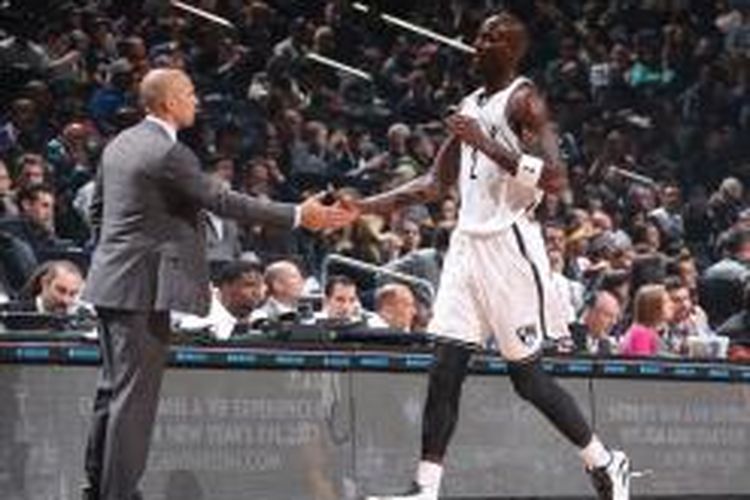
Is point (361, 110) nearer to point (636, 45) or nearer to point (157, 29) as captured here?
point (157, 29)

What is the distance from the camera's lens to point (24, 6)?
18594 millimetres

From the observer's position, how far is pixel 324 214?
8.63 metres

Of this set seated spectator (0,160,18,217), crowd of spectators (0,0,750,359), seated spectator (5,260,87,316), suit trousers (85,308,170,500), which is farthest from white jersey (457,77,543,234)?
seated spectator (0,160,18,217)

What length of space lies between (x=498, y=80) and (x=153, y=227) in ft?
5.32

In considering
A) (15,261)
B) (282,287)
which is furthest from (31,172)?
(282,287)

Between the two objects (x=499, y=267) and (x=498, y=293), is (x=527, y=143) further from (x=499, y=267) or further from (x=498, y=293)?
(x=498, y=293)

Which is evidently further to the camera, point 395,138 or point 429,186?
point 395,138

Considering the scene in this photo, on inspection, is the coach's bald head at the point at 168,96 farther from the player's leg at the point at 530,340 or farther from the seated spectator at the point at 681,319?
the seated spectator at the point at 681,319

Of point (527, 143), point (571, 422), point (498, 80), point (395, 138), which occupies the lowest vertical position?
point (571, 422)

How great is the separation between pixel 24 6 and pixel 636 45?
23.1ft

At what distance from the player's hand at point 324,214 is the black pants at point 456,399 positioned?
0.69 metres

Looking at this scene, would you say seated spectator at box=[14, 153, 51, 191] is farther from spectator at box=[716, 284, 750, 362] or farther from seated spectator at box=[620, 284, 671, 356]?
spectator at box=[716, 284, 750, 362]

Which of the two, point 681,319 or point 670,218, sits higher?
point 670,218

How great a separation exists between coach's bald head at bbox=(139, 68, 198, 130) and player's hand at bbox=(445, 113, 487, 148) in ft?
3.60
